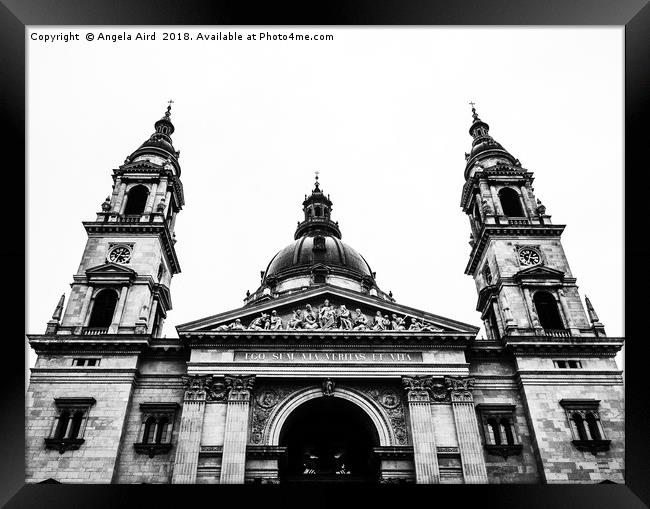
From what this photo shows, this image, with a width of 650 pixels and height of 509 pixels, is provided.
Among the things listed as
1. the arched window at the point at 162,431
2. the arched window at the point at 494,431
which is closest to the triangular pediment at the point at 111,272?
the arched window at the point at 162,431

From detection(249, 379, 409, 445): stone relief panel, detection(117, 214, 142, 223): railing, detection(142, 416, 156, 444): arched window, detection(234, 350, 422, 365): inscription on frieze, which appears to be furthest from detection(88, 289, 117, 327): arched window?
detection(249, 379, 409, 445): stone relief panel

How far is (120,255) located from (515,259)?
21087 millimetres

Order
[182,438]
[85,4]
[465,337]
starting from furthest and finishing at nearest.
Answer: [465,337]
[182,438]
[85,4]

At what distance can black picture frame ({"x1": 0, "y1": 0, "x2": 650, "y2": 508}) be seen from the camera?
10656 mm

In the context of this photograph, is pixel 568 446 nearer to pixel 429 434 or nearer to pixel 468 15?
pixel 429 434

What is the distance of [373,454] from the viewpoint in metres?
24.4

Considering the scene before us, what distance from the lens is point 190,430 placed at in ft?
78.4

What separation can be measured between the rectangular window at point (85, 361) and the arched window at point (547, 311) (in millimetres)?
21508

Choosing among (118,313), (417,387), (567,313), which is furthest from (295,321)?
(567,313)

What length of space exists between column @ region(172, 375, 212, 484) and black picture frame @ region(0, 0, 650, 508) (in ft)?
32.4

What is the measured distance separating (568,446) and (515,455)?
218 centimetres

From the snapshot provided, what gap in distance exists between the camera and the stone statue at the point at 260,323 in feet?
89.0

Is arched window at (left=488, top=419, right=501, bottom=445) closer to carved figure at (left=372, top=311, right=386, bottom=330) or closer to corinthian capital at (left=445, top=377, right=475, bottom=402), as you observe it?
corinthian capital at (left=445, top=377, right=475, bottom=402)
